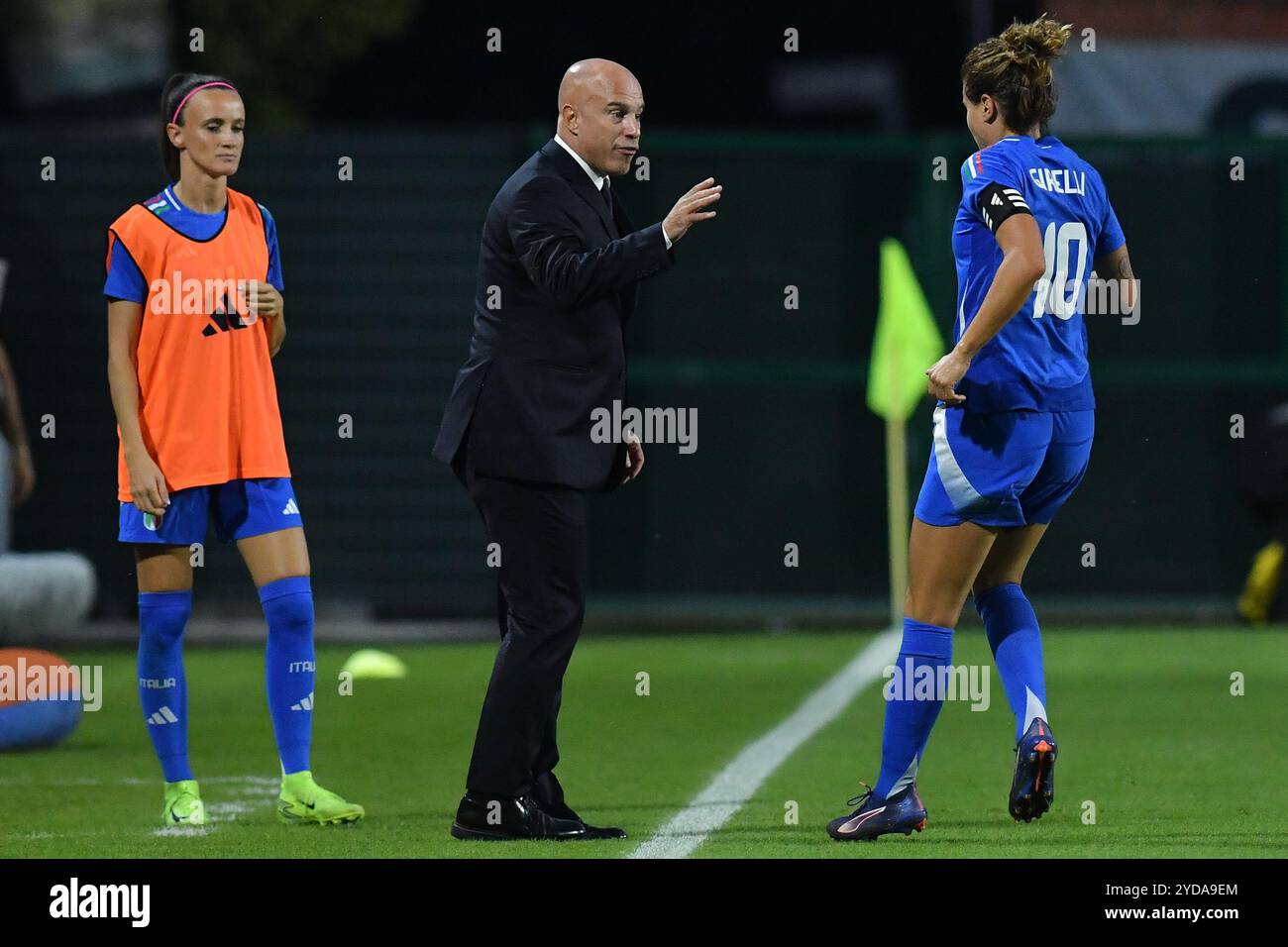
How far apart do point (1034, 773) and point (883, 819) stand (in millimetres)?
430

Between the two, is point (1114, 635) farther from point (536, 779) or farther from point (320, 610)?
point (536, 779)

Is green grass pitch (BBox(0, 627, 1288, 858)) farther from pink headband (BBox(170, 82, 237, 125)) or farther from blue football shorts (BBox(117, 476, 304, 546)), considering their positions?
pink headband (BBox(170, 82, 237, 125))

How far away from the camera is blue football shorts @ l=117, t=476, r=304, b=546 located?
721cm

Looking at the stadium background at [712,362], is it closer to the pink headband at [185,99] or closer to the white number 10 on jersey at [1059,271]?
the pink headband at [185,99]

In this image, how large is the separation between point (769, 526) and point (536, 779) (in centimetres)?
774

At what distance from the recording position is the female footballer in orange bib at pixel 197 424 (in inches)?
283

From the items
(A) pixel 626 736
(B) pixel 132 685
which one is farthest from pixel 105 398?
(A) pixel 626 736

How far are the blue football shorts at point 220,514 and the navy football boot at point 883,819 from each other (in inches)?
71.7

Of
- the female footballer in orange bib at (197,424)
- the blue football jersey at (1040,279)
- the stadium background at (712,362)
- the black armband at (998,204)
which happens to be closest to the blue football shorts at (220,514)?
the female footballer in orange bib at (197,424)

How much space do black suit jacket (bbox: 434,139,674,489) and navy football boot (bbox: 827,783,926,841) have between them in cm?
113

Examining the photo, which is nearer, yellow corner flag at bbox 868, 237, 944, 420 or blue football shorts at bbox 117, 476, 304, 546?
blue football shorts at bbox 117, 476, 304, 546

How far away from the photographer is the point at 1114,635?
1366 cm

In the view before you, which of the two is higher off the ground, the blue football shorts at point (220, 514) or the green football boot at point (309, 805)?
the blue football shorts at point (220, 514)

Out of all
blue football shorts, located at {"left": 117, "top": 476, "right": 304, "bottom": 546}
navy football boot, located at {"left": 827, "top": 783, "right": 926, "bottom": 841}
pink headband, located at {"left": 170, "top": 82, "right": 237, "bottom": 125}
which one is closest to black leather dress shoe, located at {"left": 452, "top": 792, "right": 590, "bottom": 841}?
navy football boot, located at {"left": 827, "top": 783, "right": 926, "bottom": 841}
